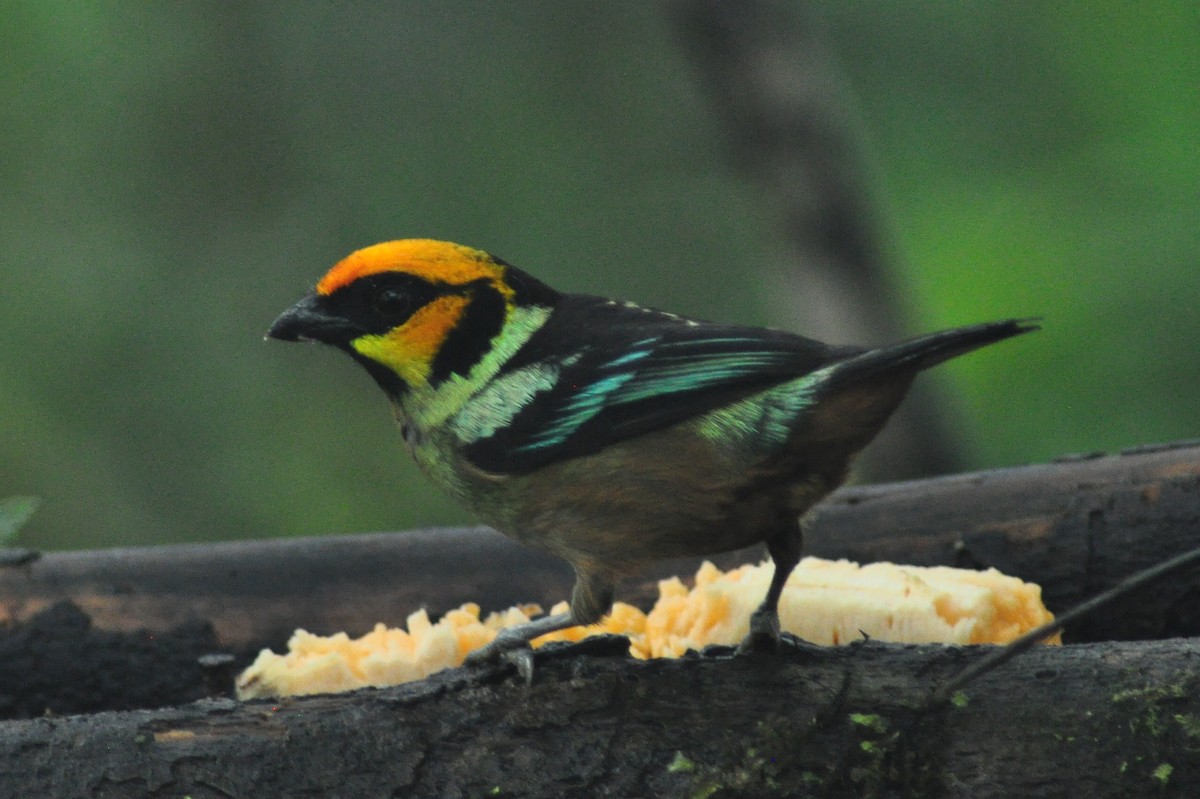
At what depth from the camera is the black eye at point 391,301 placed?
2891mm

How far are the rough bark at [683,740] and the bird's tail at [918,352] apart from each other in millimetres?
510

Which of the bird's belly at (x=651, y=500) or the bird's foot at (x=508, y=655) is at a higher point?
the bird's belly at (x=651, y=500)

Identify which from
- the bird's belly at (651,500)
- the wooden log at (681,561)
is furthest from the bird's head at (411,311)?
the wooden log at (681,561)

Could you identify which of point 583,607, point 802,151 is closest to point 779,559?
point 583,607

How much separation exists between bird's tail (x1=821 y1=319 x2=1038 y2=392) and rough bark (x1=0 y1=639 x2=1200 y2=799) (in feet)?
1.67

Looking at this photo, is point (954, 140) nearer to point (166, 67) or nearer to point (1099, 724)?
point (166, 67)

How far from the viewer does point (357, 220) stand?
8.83m

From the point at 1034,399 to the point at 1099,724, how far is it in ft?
16.4

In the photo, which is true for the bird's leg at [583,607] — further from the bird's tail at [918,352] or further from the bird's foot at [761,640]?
the bird's tail at [918,352]

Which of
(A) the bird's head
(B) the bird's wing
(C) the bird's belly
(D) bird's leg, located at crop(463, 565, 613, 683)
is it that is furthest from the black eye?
(D) bird's leg, located at crop(463, 565, 613, 683)

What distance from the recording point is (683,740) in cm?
239

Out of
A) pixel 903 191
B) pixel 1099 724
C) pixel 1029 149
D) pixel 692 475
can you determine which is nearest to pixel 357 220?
pixel 903 191

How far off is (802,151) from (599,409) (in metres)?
2.81

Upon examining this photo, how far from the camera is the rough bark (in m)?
2.28
